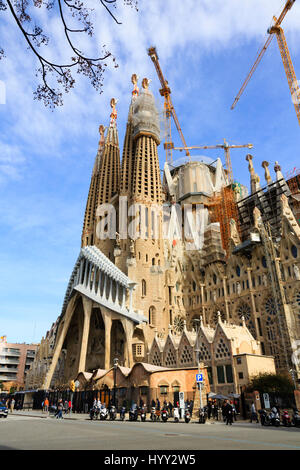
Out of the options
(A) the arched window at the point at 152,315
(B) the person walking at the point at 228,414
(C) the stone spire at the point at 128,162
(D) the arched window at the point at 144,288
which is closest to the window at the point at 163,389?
(B) the person walking at the point at 228,414

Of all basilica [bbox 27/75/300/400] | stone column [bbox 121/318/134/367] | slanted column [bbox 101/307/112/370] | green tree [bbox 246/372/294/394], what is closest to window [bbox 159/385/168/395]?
basilica [bbox 27/75/300/400]

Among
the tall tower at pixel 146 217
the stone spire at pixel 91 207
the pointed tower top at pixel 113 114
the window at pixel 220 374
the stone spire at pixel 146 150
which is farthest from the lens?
the pointed tower top at pixel 113 114

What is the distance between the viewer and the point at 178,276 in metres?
52.5

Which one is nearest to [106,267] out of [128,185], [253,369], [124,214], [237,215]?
[124,214]

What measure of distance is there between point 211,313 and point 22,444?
1593 inches

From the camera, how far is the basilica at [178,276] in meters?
36.1

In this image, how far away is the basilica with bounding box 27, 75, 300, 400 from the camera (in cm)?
3612

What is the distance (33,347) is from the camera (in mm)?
90750

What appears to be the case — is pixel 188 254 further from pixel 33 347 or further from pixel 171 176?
pixel 33 347

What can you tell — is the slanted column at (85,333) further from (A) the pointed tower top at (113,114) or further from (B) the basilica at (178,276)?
(A) the pointed tower top at (113,114)

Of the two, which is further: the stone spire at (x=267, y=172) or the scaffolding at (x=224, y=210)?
the scaffolding at (x=224, y=210)

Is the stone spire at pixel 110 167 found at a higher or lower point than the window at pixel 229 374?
higher

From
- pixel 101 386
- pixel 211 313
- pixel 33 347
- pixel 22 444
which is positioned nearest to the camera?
pixel 22 444

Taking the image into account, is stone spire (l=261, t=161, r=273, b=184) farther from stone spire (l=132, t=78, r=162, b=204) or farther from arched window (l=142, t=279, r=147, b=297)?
arched window (l=142, t=279, r=147, b=297)
